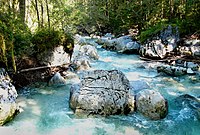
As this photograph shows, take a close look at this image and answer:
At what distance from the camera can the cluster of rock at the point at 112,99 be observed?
558 cm

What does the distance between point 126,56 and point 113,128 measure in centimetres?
712

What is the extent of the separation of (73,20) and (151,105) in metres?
12.2

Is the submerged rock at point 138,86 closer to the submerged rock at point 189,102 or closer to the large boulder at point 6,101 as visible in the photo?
the submerged rock at point 189,102

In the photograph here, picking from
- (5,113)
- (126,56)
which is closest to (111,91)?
(5,113)

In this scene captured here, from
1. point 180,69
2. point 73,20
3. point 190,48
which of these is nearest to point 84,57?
point 180,69

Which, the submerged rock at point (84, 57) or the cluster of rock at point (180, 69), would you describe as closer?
the cluster of rock at point (180, 69)

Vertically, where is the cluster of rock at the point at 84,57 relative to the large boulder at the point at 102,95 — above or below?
above

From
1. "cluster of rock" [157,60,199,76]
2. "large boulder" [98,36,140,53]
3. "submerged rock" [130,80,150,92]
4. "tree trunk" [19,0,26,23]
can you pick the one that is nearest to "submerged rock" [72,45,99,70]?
"large boulder" [98,36,140,53]

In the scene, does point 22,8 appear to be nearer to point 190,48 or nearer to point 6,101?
point 6,101

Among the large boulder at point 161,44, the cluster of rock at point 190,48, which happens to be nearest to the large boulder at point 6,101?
the large boulder at point 161,44

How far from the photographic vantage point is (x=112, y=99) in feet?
18.7

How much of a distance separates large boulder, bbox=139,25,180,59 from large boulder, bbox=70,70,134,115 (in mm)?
5126

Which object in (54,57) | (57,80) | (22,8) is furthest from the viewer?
(22,8)

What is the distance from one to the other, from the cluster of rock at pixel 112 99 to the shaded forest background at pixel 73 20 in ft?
6.85
